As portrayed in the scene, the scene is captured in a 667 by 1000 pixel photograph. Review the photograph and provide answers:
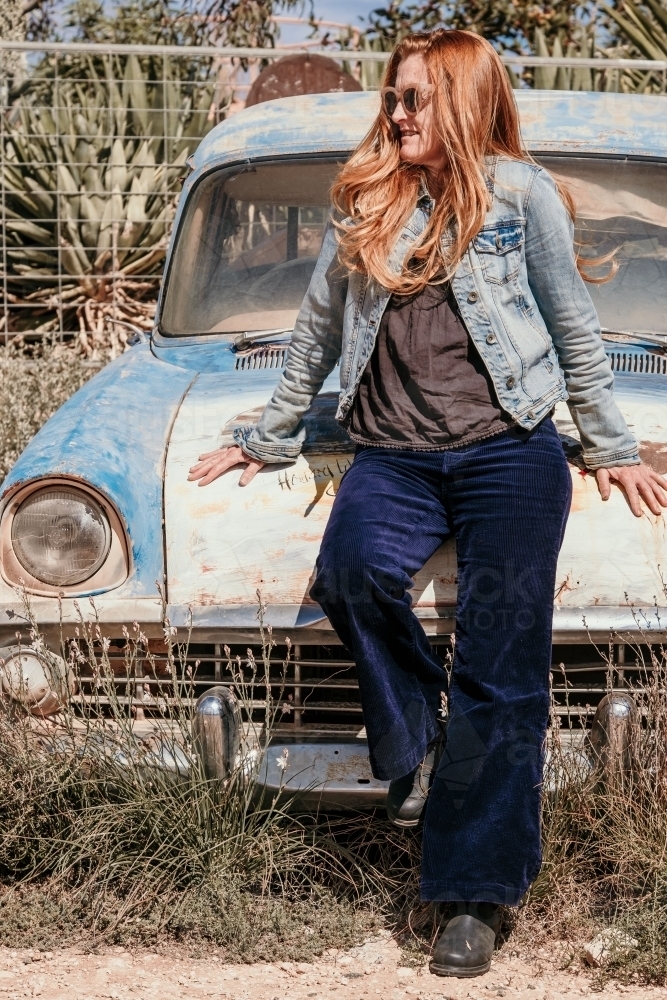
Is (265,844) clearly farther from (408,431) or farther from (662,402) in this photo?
(662,402)

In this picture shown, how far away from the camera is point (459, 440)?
274cm

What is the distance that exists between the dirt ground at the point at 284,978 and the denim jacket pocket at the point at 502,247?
152 cm

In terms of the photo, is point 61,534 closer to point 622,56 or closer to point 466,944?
point 466,944

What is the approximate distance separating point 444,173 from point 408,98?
0.63ft

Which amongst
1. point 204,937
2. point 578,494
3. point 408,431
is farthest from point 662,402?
point 204,937

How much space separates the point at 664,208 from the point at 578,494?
147 centimetres

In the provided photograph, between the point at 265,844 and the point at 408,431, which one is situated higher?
the point at 408,431

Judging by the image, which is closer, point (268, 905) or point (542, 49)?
point (268, 905)

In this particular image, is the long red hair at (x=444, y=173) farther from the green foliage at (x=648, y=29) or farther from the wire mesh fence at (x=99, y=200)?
the green foliage at (x=648, y=29)

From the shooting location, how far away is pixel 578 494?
2.94 metres

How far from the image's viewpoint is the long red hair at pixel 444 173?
277cm

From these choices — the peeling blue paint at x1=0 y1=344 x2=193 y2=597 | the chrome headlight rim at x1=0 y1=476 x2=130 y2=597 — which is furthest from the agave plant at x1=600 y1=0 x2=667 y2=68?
the chrome headlight rim at x1=0 y1=476 x2=130 y2=597

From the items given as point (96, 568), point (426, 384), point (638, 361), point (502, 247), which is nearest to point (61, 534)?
point (96, 568)

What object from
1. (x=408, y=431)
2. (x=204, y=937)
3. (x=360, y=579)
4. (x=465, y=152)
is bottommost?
(x=204, y=937)
